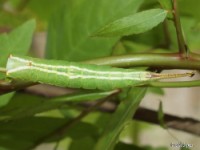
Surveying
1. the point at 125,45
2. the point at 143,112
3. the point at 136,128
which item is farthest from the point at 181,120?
the point at 136,128

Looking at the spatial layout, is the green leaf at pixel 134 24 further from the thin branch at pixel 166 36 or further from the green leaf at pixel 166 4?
the thin branch at pixel 166 36

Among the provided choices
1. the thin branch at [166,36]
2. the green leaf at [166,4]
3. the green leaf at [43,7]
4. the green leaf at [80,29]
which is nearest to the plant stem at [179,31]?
the green leaf at [166,4]

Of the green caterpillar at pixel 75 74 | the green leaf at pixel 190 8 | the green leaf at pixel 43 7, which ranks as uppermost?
the green leaf at pixel 43 7

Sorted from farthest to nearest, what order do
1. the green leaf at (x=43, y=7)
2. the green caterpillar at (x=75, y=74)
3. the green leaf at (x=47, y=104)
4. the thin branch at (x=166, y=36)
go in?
1. the green leaf at (x=43, y=7)
2. the thin branch at (x=166, y=36)
3. the green leaf at (x=47, y=104)
4. the green caterpillar at (x=75, y=74)

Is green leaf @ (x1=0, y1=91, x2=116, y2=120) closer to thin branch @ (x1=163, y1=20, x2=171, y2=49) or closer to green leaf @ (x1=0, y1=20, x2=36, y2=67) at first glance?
green leaf @ (x1=0, y1=20, x2=36, y2=67)

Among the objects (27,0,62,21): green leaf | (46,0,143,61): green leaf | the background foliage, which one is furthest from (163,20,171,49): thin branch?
(27,0,62,21): green leaf

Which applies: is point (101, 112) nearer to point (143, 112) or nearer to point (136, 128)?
point (143, 112)
